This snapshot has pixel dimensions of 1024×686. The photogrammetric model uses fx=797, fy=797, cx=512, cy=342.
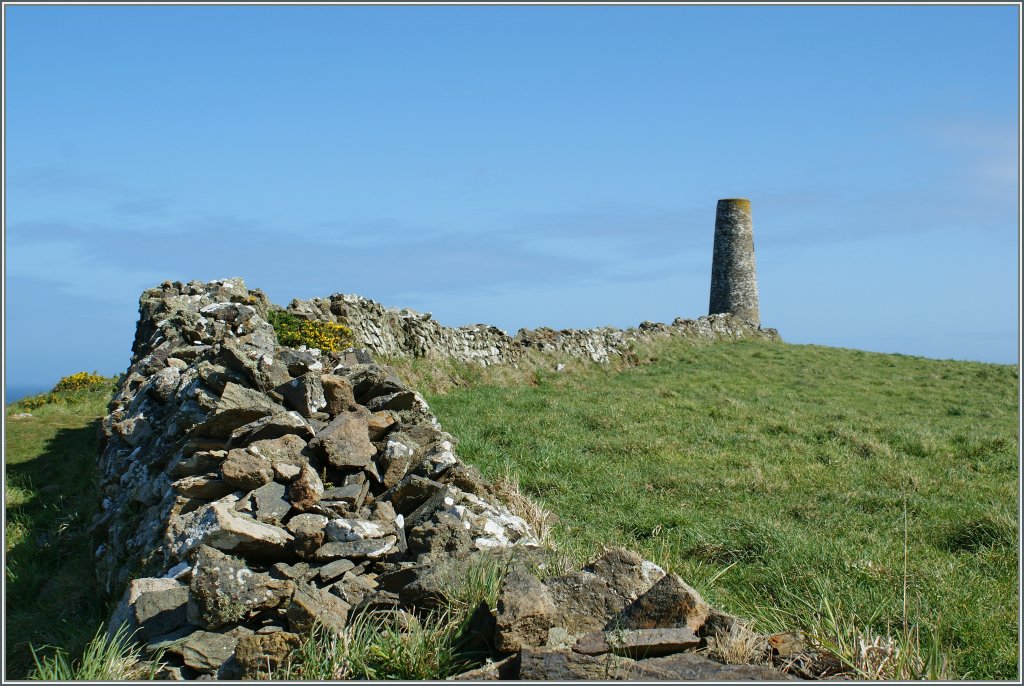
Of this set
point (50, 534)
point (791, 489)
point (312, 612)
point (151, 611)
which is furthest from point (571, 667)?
point (50, 534)

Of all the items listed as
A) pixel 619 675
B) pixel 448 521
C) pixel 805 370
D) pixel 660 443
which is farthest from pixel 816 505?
pixel 805 370

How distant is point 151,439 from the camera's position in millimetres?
9281

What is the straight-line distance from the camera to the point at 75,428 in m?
16.3

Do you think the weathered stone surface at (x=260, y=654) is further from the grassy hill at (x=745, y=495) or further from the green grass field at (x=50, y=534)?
the grassy hill at (x=745, y=495)

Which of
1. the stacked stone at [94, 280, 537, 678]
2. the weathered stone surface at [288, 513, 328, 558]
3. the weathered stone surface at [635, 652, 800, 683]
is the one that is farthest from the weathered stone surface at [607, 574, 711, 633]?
the weathered stone surface at [288, 513, 328, 558]

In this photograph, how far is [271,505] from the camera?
245 inches

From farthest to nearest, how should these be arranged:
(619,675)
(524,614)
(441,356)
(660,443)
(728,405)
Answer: (441,356), (728,405), (660,443), (524,614), (619,675)

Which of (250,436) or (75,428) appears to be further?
(75,428)

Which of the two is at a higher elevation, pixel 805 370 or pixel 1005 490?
pixel 805 370

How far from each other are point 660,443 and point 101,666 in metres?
9.76

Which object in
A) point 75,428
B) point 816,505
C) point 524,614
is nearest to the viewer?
point 524,614

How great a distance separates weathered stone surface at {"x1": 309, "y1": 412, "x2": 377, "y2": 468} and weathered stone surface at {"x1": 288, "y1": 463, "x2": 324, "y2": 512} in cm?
47

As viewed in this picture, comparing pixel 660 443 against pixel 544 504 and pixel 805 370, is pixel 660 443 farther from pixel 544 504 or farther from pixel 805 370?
pixel 805 370

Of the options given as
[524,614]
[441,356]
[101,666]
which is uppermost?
[441,356]
